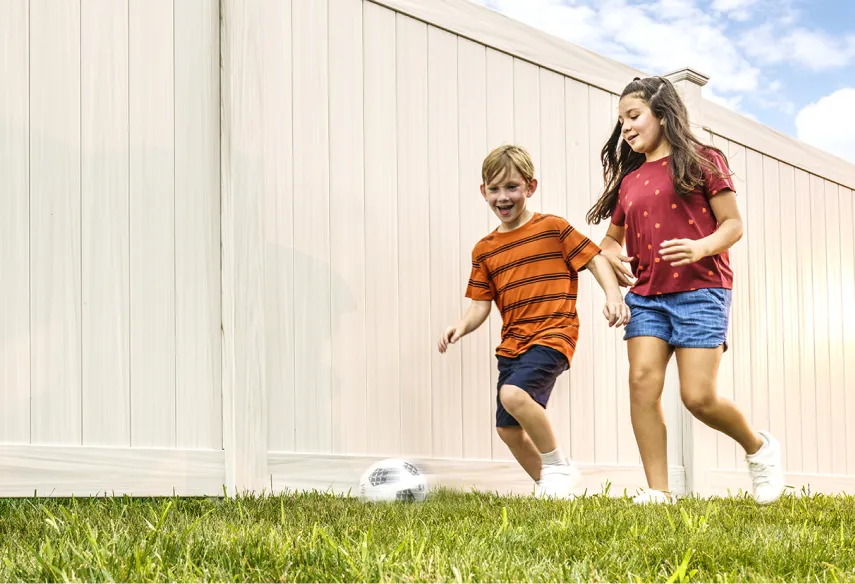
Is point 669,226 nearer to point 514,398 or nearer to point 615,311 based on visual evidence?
point 615,311

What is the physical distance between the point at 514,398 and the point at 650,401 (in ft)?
1.71

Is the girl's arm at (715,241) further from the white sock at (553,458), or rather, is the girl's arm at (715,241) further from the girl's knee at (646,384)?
the white sock at (553,458)

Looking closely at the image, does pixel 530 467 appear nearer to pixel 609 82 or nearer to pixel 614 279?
pixel 614 279

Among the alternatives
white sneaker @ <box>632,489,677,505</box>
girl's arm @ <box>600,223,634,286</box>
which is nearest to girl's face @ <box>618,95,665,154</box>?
girl's arm @ <box>600,223,634,286</box>

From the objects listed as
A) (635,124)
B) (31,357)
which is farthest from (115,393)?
(635,124)

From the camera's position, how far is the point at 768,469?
3834mm

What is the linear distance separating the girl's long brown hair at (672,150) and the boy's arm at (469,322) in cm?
64

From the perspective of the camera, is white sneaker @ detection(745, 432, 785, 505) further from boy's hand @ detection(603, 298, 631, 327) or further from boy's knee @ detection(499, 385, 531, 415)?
boy's knee @ detection(499, 385, 531, 415)

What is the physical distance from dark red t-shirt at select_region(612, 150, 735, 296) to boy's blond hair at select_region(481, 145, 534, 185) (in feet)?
1.46

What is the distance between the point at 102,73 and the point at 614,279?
204cm

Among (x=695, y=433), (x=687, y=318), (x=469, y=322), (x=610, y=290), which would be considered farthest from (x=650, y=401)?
(x=695, y=433)

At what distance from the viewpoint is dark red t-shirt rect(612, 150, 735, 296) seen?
373 cm

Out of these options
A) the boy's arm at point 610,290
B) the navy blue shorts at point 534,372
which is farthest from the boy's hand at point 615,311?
the navy blue shorts at point 534,372

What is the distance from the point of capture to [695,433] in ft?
17.6
